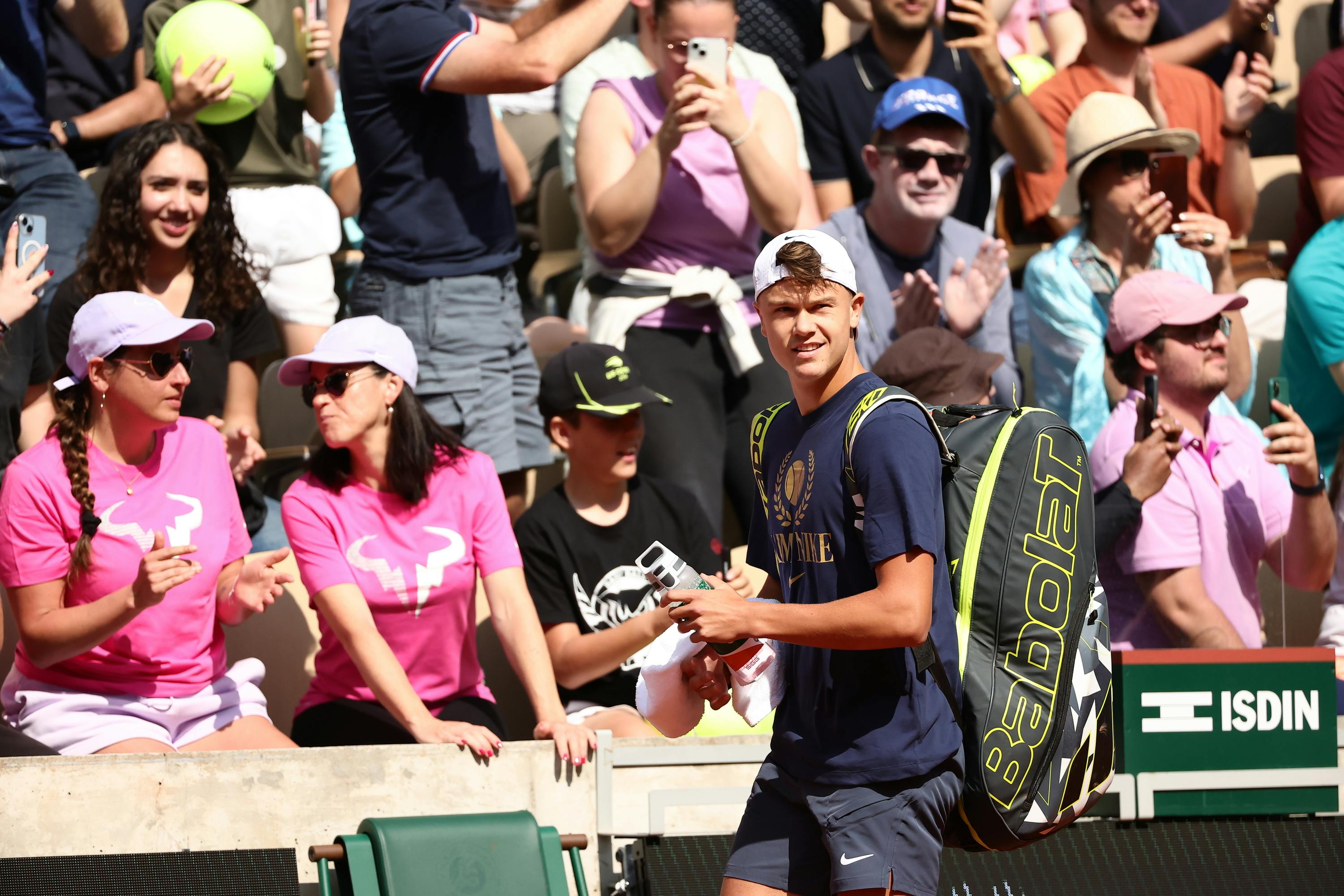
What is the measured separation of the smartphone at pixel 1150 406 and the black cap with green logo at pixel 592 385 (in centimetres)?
141

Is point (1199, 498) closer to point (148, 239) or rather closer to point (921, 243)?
point (921, 243)

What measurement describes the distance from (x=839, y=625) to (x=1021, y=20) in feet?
20.1

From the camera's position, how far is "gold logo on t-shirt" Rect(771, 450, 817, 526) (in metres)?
2.80

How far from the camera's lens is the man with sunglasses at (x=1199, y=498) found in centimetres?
452

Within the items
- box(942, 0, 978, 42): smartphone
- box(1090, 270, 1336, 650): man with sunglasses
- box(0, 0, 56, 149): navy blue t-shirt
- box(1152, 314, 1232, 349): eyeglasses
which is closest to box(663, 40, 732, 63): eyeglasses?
box(942, 0, 978, 42): smartphone

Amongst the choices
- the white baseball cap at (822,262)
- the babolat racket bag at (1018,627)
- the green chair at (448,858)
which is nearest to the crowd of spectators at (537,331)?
the green chair at (448,858)

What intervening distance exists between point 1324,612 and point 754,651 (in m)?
3.01

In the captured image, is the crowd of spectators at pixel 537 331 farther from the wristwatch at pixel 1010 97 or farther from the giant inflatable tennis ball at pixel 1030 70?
the giant inflatable tennis ball at pixel 1030 70

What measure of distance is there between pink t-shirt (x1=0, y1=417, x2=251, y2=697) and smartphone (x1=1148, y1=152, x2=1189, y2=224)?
3487mm

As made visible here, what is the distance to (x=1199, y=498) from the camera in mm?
4672

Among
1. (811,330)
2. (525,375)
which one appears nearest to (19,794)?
(811,330)

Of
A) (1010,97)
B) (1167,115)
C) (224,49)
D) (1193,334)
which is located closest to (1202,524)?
(1193,334)

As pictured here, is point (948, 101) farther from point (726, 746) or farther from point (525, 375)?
point (726, 746)

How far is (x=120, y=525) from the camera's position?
160 inches
